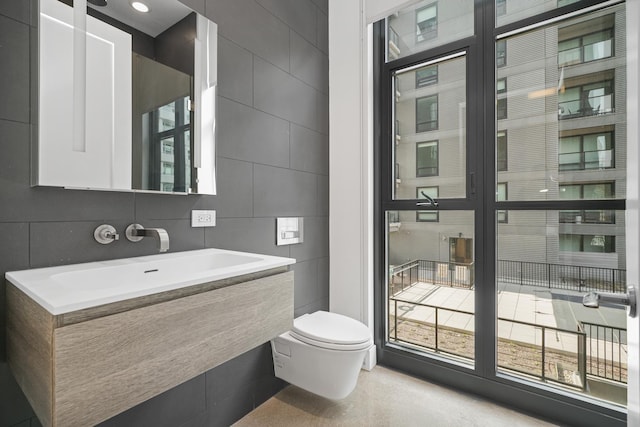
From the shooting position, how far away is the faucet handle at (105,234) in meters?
1.13

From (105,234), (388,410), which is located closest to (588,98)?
(388,410)

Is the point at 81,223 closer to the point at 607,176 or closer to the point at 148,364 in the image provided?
the point at 148,364

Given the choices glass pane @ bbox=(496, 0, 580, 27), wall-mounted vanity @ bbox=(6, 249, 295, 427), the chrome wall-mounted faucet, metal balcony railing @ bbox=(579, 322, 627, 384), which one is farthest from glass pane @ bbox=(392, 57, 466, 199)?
the chrome wall-mounted faucet

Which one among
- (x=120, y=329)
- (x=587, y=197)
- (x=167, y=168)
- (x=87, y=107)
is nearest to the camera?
(x=120, y=329)

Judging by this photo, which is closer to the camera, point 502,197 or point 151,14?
point 151,14

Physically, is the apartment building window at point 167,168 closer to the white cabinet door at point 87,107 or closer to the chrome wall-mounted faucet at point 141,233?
the white cabinet door at point 87,107

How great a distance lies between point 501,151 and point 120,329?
199cm

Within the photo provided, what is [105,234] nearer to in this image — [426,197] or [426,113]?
[426,197]

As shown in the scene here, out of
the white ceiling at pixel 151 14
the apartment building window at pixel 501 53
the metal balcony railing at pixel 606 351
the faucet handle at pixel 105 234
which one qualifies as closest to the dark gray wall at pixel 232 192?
the faucet handle at pixel 105 234

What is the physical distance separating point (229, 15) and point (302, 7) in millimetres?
701

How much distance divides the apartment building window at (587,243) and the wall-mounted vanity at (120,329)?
1543mm

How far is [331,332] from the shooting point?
163cm

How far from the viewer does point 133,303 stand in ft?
2.58

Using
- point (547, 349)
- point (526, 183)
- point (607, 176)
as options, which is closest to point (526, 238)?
Answer: point (526, 183)
